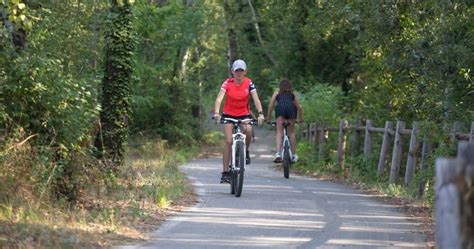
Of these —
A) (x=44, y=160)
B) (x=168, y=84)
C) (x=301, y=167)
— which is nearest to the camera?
(x=44, y=160)

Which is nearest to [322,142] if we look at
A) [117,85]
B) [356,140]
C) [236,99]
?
[356,140]

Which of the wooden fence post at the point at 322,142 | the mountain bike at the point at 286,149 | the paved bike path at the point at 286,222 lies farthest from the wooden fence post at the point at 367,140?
the paved bike path at the point at 286,222

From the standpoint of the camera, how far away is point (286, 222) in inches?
416

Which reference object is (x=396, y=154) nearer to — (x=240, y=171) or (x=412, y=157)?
(x=412, y=157)

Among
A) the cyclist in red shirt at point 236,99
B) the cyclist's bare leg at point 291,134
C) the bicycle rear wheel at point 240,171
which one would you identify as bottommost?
the bicycle rear wheel at point 240,171

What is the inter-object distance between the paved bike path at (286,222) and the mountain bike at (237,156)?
210 millimetres

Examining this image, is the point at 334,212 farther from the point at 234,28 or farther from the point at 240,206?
the point at 234,28

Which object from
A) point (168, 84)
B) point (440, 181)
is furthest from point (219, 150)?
point (440, 181)

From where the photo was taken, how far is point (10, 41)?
11.7 m

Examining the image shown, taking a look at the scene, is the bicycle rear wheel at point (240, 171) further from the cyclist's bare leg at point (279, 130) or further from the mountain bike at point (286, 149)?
the cyclist's bare leg at point (279, 130)

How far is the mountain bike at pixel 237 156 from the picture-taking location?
13.2m

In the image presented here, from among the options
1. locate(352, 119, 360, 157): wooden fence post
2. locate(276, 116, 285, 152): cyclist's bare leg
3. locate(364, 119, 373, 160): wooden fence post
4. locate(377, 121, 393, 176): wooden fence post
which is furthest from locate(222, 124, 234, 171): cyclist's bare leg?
locate(352, 119, 360, 157): wooden fence post

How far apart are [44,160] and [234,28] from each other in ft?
106

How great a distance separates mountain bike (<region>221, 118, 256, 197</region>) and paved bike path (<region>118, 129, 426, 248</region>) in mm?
210
